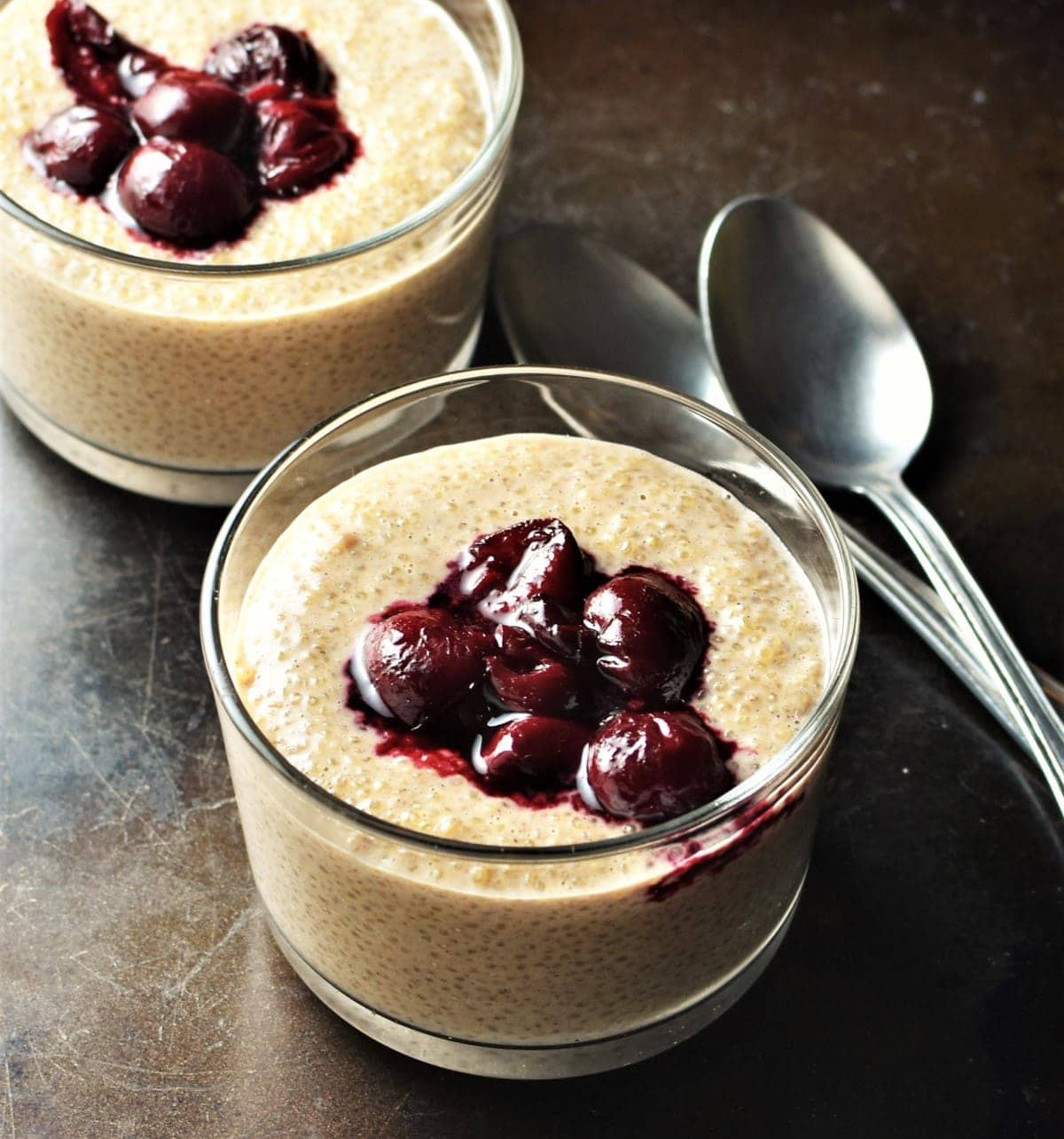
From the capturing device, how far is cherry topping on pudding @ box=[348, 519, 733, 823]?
1.31 m

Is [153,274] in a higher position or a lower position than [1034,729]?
higher

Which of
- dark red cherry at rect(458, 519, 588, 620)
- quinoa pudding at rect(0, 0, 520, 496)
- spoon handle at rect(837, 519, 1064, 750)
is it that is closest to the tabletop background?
spoon handle at rect(837, 519, 1064, 750)

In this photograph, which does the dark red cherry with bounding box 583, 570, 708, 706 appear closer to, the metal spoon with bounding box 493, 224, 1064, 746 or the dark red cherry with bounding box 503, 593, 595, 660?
the dark red cherry with bounding box 503, 593, 595, 660

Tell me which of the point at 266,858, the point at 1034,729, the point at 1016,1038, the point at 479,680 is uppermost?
the point at 479,680

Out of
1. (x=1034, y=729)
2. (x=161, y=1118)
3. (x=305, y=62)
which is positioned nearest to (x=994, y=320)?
(x=1034, y=729)

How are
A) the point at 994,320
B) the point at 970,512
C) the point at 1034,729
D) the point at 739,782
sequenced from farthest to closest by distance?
the point at 994,320
the point at 970,512
the point at 1034,729
the point at 739,782

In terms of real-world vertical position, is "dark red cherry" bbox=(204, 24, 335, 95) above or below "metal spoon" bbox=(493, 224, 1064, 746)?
above

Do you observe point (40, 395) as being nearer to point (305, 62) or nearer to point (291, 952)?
point (305, 62)

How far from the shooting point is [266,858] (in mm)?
1429

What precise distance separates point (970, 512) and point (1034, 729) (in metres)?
0.35

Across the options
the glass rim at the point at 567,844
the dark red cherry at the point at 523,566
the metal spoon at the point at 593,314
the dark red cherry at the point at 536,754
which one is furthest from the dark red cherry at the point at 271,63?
the dark red cherry at the point at 536,754

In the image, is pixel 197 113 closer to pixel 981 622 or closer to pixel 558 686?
pixel 558 686

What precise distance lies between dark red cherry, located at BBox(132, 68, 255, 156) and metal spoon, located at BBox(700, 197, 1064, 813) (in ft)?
1.77

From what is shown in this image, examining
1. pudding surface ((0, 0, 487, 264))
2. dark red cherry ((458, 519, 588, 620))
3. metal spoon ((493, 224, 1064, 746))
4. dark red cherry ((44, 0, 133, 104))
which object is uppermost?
dark red cherry ((44, 0, 133, 104))
